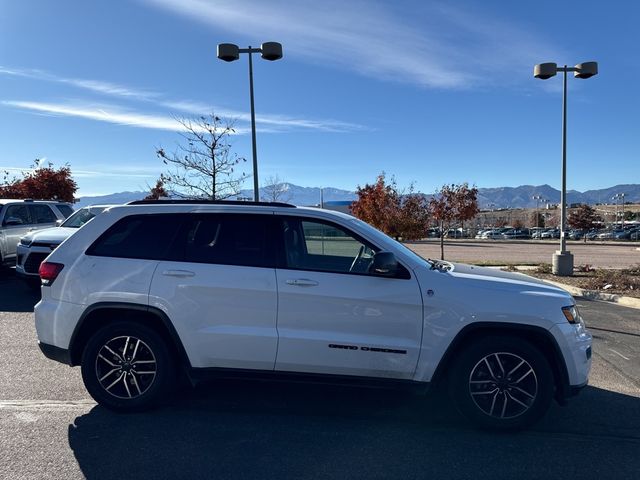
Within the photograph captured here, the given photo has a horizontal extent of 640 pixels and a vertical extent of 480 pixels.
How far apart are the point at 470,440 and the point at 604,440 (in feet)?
3.57

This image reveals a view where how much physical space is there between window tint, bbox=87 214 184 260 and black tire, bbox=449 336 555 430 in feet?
8.88

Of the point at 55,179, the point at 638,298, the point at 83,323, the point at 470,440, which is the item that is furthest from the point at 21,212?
the point at 55,179

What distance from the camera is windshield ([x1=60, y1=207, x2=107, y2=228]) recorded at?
11.5m

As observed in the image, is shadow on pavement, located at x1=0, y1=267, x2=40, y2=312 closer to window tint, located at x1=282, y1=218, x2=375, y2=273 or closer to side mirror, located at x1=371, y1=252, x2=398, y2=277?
window tint, located at x1=282, y1=218, x2=375, y2=273

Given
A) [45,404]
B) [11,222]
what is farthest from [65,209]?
[45,404]

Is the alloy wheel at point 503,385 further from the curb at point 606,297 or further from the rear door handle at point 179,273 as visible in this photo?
the curb at point 606,297

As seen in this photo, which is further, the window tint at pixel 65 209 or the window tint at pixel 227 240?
the window tint at pixel 65 209

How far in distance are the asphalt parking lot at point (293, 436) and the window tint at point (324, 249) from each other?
1.32 metres

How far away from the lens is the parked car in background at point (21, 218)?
12172 millimetres

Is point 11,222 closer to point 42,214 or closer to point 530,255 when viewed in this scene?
point 42,214

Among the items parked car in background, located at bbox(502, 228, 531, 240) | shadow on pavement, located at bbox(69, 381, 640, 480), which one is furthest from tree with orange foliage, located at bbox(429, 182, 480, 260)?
parked car in background, located at bbox(502, 228, 531, 240)

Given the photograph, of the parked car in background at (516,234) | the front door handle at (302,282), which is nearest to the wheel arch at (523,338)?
the front door handle at (302,282)

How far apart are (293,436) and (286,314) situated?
0.97 metres

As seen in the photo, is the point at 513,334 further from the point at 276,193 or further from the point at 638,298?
the point at 276,193
